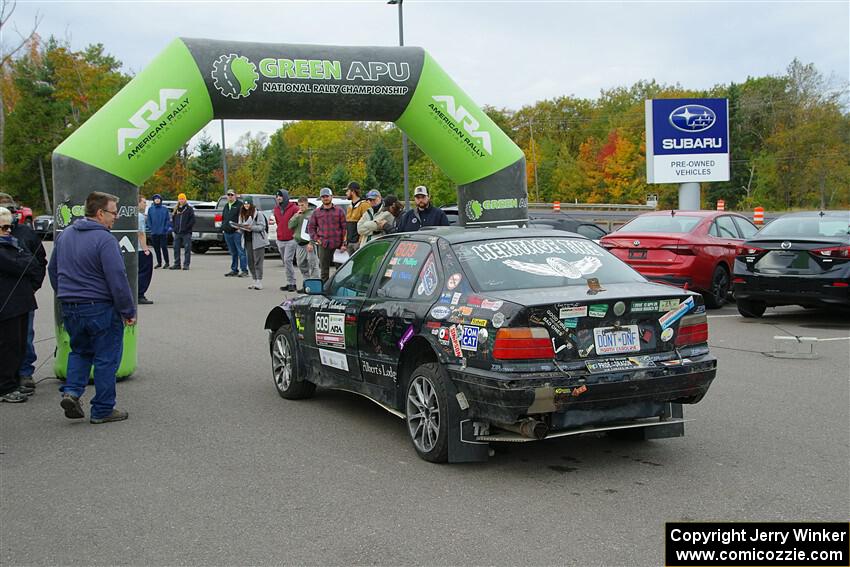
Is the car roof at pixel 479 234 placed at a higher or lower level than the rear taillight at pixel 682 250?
higher

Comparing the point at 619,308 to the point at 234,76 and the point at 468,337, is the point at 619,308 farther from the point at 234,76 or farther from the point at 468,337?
the point at 234,76

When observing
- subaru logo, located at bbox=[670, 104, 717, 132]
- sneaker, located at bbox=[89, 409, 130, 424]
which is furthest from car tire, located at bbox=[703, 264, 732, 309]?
subaru logo, located at bbox=[670, 104, 717, 132]

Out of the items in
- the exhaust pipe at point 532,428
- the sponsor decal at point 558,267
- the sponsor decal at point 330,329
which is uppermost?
the sponsor decal at point 558,267

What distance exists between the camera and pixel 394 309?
6391 mm

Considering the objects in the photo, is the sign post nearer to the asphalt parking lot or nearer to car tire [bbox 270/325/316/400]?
the asphalt parking lot

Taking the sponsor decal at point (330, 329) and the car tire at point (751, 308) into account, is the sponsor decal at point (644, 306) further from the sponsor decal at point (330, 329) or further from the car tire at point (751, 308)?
the car tire at point (751, 308)

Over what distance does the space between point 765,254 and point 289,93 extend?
274 inches

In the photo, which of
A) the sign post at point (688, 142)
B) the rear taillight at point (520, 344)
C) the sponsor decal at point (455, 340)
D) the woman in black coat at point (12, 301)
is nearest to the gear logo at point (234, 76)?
the woman in black coat at point (12, 301)

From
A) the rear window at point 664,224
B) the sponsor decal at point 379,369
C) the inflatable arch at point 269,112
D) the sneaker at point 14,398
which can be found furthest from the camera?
the rear window at point 664,224

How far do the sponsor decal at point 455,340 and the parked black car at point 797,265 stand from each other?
26.1ft

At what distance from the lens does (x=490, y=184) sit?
11.1 m

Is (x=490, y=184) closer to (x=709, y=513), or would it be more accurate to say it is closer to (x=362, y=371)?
(x=362, y=371)

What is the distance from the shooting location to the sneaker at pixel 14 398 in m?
8.08

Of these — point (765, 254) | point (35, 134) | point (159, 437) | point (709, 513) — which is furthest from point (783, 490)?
point (35, 134)
